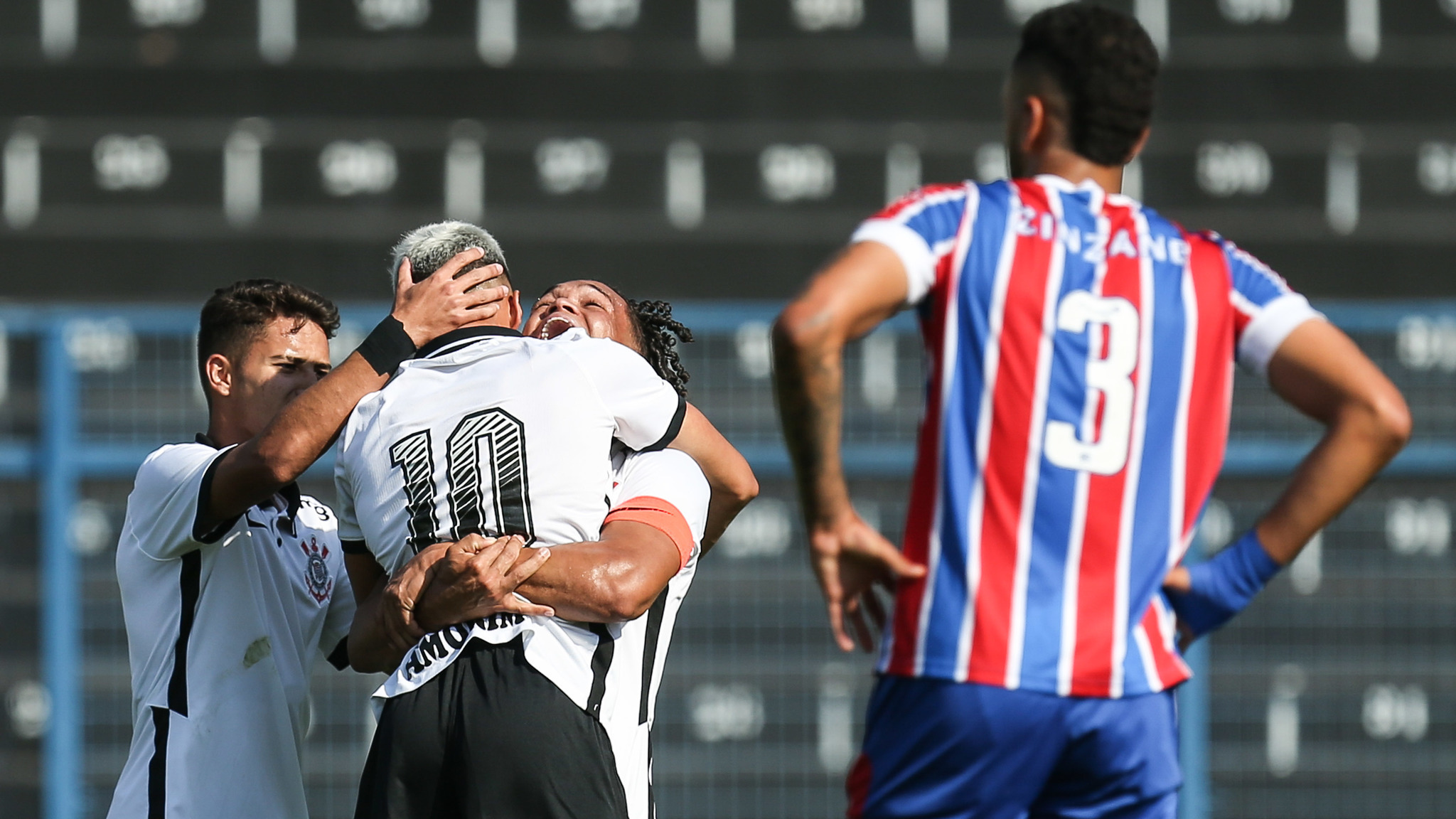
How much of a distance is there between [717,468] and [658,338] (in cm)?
61

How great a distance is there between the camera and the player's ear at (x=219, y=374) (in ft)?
9.87

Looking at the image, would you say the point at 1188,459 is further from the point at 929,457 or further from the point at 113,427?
the point at 113,427

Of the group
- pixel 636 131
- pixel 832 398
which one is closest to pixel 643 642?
pixel 832 398

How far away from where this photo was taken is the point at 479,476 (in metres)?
2.47

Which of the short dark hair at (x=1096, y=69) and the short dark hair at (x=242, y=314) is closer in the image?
the short dark hair at (x=1096, y=69)

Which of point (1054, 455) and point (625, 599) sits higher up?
point (1054, 455)

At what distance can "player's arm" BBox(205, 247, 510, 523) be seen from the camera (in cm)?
261

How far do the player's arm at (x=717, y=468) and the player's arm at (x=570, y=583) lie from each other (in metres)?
0.35

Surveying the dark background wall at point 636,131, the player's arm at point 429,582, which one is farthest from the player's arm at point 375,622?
the dark background wall at point 636,131

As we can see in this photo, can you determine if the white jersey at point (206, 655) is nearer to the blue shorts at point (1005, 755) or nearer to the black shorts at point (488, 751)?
the black shorts at point (488, 751)

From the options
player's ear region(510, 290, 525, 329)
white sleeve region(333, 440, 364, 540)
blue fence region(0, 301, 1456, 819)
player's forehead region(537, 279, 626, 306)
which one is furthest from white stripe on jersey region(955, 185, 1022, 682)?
blue fence region(0, 301, 1456, 819)

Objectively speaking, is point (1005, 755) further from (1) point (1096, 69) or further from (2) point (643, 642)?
(1) point (1096, 69)

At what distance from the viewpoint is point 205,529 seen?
2.78 meters

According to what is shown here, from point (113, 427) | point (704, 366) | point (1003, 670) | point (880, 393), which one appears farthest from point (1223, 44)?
point (1003, 670)
